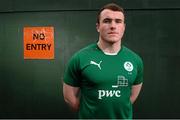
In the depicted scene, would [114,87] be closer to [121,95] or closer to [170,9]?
[121,95]

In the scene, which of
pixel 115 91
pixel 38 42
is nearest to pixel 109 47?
pixel 115 91

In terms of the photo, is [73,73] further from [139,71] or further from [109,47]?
[139,71]

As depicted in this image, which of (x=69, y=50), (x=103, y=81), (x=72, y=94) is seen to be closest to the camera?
(x=103, y=81)

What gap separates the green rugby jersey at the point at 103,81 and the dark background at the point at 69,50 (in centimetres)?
153

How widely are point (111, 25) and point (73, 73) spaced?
0.33 metres

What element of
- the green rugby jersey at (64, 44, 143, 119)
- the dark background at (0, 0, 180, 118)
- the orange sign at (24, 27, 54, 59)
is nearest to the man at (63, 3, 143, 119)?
the green rugby jersey at (64, 44, 143, 119)

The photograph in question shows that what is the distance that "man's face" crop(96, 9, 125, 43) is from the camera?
1624mm

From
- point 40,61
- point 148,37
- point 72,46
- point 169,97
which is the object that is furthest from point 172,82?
point 40,61

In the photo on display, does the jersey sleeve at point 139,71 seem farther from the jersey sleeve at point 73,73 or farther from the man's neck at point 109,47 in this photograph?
the jersey sleeve at point 73,73

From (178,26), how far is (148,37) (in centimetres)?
31

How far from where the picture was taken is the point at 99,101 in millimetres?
1628

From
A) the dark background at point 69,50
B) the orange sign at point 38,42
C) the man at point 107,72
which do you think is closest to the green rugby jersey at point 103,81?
the man at point 107,72

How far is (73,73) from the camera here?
1706mm

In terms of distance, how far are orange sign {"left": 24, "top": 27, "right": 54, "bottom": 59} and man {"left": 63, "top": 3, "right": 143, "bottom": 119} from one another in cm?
168
